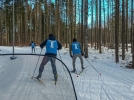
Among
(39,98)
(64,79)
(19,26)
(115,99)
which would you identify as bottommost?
(115,99)

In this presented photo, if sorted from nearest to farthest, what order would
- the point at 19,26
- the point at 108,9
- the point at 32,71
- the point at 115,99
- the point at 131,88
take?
1. the point at 32,71
2. the point at 115,99
3. the point at 131,88
4. the point at 108,9
5. the point at 19,26

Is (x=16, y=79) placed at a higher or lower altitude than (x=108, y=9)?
lower

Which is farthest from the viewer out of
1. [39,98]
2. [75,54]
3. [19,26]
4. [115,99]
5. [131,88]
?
[19,26]

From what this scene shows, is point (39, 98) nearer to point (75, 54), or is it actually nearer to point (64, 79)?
point (64, 79)

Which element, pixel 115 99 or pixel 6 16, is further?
pixel 6 16

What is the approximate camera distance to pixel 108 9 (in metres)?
37.3

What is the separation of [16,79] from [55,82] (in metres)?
0.55

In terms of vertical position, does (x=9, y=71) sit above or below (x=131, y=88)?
above

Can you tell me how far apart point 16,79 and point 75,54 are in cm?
858

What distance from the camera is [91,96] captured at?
22.4ft

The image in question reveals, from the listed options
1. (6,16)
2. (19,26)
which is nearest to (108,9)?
(19,26)

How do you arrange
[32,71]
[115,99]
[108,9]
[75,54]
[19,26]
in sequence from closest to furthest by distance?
[32,71]
[115,99]
[75,54]
[108,9]
[19,26]

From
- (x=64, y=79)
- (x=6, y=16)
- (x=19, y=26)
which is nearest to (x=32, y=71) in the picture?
(x=64, y=79)

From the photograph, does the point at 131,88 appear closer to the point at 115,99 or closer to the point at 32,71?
the point at 115,99
